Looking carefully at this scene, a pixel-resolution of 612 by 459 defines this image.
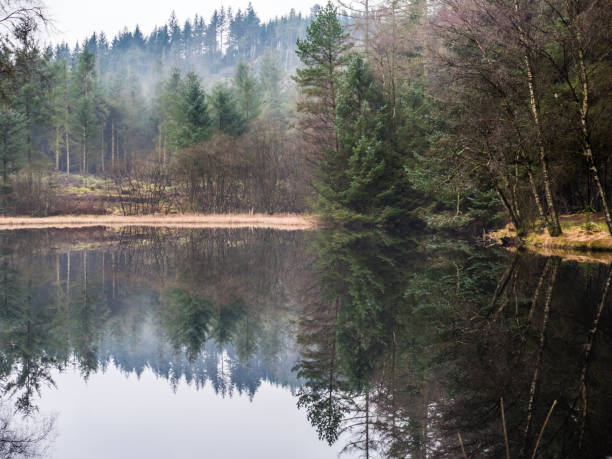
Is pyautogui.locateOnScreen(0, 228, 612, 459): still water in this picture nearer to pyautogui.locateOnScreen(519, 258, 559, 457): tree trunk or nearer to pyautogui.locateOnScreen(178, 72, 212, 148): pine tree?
pyautogui.locateOnScreen(519, 258, 559, 457): tree trunk

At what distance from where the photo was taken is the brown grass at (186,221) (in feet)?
104

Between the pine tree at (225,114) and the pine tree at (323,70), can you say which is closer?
the pine tree at (323,70)

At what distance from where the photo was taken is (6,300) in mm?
7645

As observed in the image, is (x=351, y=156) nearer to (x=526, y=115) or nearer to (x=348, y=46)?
(x=348, y=46)

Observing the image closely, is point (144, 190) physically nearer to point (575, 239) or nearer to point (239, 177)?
point (239, 177)

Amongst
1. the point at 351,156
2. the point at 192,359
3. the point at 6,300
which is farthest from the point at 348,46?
the point at 192,359

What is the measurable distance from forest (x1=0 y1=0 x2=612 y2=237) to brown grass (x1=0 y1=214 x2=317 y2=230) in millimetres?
2585

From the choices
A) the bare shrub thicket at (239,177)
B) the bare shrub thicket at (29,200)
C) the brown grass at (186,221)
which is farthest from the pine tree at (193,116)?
the bare shrub thicket at (29,200)

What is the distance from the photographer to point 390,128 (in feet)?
94.0

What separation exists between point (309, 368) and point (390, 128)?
25.5 meters

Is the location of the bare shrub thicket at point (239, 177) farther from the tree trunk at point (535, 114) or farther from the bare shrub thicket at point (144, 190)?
the tree trunk at point (535, 114)

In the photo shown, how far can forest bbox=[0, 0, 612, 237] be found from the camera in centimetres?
1440

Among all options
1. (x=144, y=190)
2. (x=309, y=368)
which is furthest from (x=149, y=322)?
(x=144, y=190)

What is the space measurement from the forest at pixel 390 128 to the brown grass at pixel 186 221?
2585 mm
